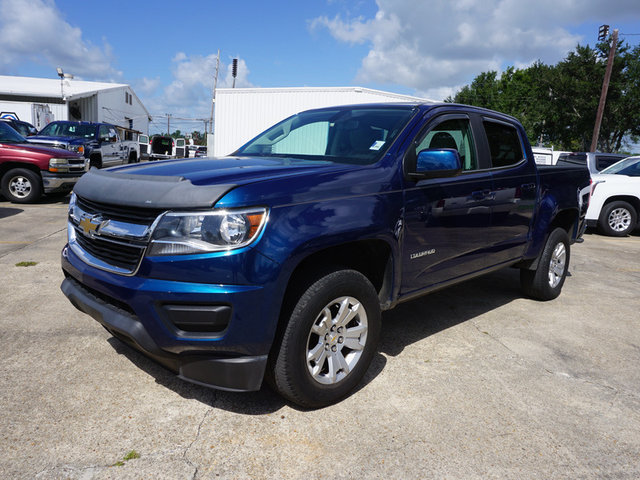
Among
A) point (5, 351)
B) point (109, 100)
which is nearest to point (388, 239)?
point (5, 351)

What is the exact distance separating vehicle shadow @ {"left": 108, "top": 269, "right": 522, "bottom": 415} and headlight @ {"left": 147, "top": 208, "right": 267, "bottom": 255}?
96 centimetres

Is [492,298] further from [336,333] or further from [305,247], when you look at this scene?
[305,247]

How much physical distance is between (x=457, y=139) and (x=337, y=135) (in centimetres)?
96

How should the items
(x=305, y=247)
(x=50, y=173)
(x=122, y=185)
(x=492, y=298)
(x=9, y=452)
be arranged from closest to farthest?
(x=9, y=452) < (x=305, y=247) < (x=122, y=185) < (x=492, y=298) < (x=50, y=173)

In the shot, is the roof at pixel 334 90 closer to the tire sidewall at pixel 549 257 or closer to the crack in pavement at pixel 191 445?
the tire sidewall at pixel 549 257

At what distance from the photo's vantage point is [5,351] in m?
3.36

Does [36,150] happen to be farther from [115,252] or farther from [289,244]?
[289,244]

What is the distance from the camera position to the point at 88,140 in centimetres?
1395

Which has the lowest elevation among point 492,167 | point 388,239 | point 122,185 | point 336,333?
point 336,333

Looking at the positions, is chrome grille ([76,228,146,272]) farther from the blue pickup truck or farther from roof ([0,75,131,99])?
roof ([0,75,131,99])

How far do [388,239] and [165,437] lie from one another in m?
1.63

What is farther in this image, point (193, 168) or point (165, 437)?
point (193, 168)

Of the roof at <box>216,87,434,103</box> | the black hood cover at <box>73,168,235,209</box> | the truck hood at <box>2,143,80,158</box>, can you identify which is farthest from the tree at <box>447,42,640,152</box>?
the black hood cover at <box>73,168,235,209</box>

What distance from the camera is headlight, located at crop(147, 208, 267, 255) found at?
232 cm
